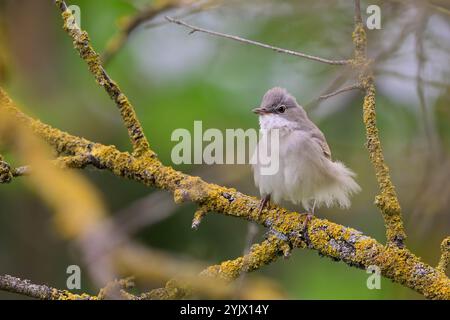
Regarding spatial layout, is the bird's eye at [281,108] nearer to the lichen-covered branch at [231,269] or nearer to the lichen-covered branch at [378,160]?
the lichen-covered branch at [378,160]

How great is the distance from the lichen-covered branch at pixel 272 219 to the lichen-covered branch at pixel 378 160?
3.6 inches

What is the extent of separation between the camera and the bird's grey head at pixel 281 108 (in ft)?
15.5

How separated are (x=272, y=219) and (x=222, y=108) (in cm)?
286

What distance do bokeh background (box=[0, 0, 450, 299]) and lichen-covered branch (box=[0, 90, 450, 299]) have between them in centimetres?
109

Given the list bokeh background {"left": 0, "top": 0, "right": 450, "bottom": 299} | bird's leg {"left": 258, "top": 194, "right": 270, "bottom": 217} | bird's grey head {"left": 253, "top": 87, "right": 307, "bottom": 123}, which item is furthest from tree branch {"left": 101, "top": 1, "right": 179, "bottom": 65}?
bird's leg {"left": 258, "top": 194, "right": 270, "bottom": 217}

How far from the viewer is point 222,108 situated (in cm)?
636

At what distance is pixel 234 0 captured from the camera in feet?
14.1

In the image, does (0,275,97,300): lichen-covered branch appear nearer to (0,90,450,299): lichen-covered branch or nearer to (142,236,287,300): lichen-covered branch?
(142,236,287,300): lichen-covered branch

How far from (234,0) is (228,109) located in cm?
212

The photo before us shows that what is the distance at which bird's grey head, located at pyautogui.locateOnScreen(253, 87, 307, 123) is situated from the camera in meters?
4.74

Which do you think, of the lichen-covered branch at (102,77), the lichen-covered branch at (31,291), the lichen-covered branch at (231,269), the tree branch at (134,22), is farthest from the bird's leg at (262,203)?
the tree branch at (134,22)

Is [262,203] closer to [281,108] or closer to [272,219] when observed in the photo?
[272,219]

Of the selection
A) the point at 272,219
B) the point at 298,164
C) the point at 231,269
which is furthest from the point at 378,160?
the point at 298,164

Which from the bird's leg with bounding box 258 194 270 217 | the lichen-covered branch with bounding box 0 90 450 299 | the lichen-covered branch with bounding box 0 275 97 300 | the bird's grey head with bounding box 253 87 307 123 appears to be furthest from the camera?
the bird's grey head with bounding box 253 87 307 123
